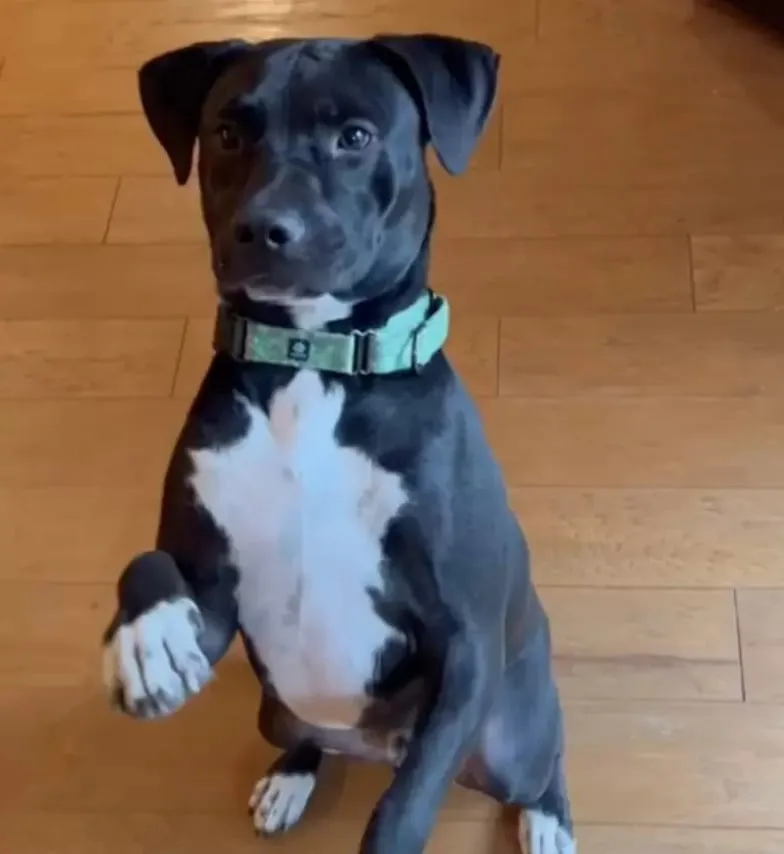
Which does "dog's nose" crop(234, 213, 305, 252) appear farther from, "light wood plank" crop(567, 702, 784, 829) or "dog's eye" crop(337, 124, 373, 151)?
"light wood plank" crop(567, 702, 784, 829)

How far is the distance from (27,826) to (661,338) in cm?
104

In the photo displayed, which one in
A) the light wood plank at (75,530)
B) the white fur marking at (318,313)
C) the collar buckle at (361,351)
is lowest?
the light wood plank at (75,530)

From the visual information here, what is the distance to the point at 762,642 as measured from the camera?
1.83 m

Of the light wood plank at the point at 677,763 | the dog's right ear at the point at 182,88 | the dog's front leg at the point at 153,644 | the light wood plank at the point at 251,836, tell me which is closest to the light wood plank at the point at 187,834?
the light wood plank at the point at 251,836

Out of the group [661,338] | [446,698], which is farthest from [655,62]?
[446,698]

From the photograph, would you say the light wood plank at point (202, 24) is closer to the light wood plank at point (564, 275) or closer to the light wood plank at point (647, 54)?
the light wood plank at point (647, 54)

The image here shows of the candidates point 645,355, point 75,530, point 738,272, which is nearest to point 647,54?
point 738,272

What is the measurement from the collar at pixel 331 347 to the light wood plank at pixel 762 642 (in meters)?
0.68

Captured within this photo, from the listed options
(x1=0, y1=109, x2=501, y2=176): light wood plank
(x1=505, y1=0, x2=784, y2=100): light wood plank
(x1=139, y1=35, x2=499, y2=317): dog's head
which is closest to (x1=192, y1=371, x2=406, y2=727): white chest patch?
(x1=139, y1=35, x2=499, y2=317): dog's head

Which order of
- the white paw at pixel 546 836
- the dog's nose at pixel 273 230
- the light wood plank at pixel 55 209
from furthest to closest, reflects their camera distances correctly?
the light wood plank at pixel 55 209 < the white paw at pixel 546 836 < the dog's nose at pixel 273 230

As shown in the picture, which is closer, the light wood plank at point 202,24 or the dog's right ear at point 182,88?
the dog's right ear at point 182,88

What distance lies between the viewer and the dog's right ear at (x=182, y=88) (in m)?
1.36

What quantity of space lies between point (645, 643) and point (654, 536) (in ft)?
0.52

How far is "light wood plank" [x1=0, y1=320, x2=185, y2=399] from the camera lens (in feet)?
7.16
